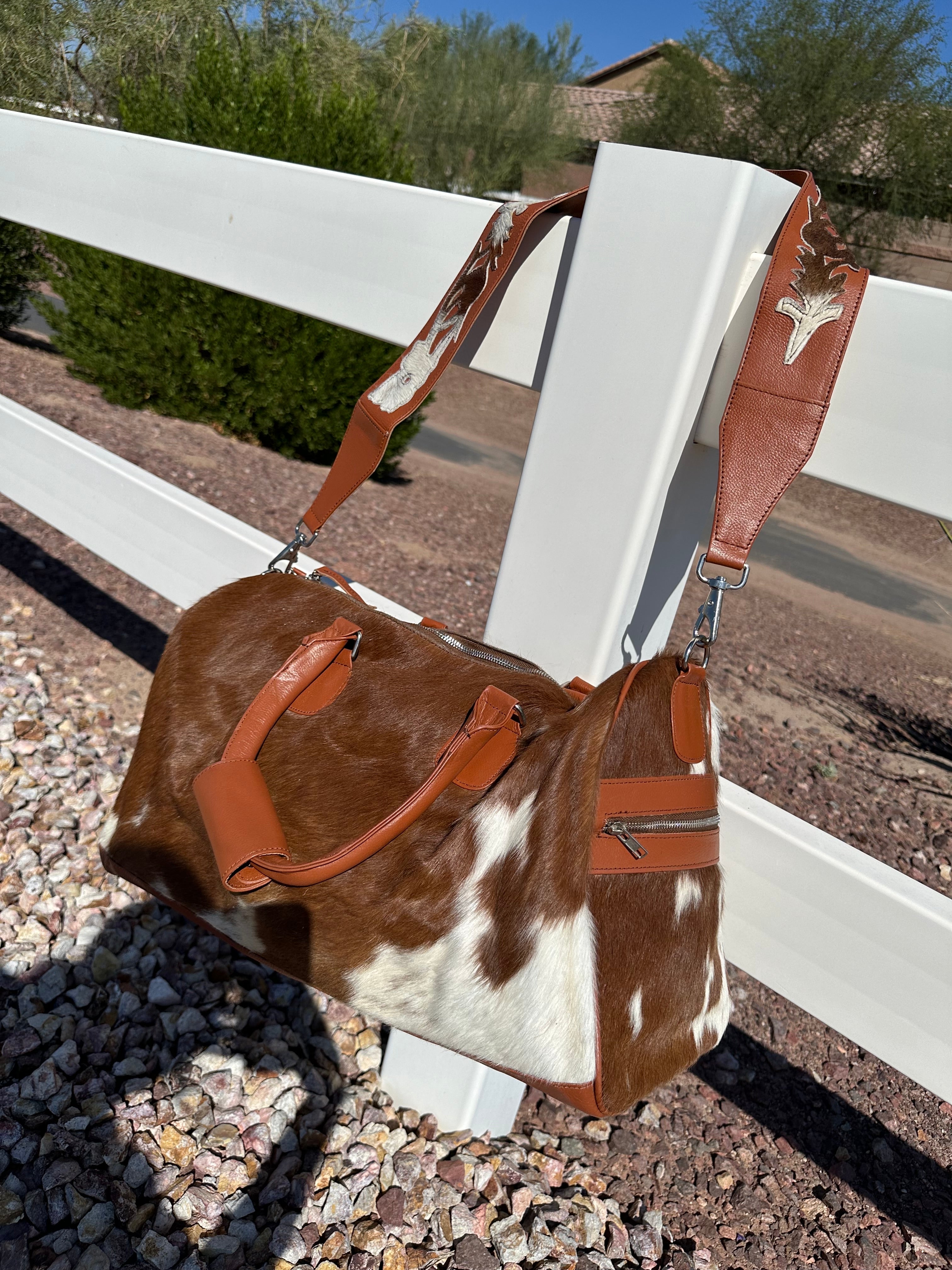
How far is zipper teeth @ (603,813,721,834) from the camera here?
82cm

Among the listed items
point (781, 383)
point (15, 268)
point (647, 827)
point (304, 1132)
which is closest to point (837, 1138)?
point (304, 1132)

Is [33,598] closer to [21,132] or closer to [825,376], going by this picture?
[21,132]

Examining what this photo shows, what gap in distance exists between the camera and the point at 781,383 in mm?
862

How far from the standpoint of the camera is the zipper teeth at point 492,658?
3.32ft

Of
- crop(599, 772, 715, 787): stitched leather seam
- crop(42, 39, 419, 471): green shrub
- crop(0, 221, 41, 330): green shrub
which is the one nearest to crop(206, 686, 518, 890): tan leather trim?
crop(599, 772, 715, 787): stitched leather seam

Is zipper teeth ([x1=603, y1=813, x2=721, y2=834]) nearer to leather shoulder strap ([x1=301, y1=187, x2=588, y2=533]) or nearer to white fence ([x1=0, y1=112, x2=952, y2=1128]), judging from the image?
white fence ([x1=0, y1=112, x2=952, y2=1128])

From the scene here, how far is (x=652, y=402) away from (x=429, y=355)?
0.31m

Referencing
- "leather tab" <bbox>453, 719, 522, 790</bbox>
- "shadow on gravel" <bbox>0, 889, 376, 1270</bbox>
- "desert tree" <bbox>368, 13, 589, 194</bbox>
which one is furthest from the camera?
"desert tree" <bbox>368, 13, 589, 194</bbox>

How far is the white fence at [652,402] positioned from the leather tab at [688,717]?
0.21 meters

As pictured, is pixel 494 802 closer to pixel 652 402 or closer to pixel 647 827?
pixel 647 827

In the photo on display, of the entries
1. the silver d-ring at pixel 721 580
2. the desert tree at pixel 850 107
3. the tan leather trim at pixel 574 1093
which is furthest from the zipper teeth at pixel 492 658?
the desert tree at pixel 850 107

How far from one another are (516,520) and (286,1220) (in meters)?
1.15

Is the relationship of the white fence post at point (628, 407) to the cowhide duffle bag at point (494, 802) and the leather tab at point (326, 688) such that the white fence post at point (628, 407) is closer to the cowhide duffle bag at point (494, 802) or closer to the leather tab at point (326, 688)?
the cowhide duffle bag at point (494, 802)

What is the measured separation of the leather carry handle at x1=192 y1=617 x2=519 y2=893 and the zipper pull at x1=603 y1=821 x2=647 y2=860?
156 millimetres
